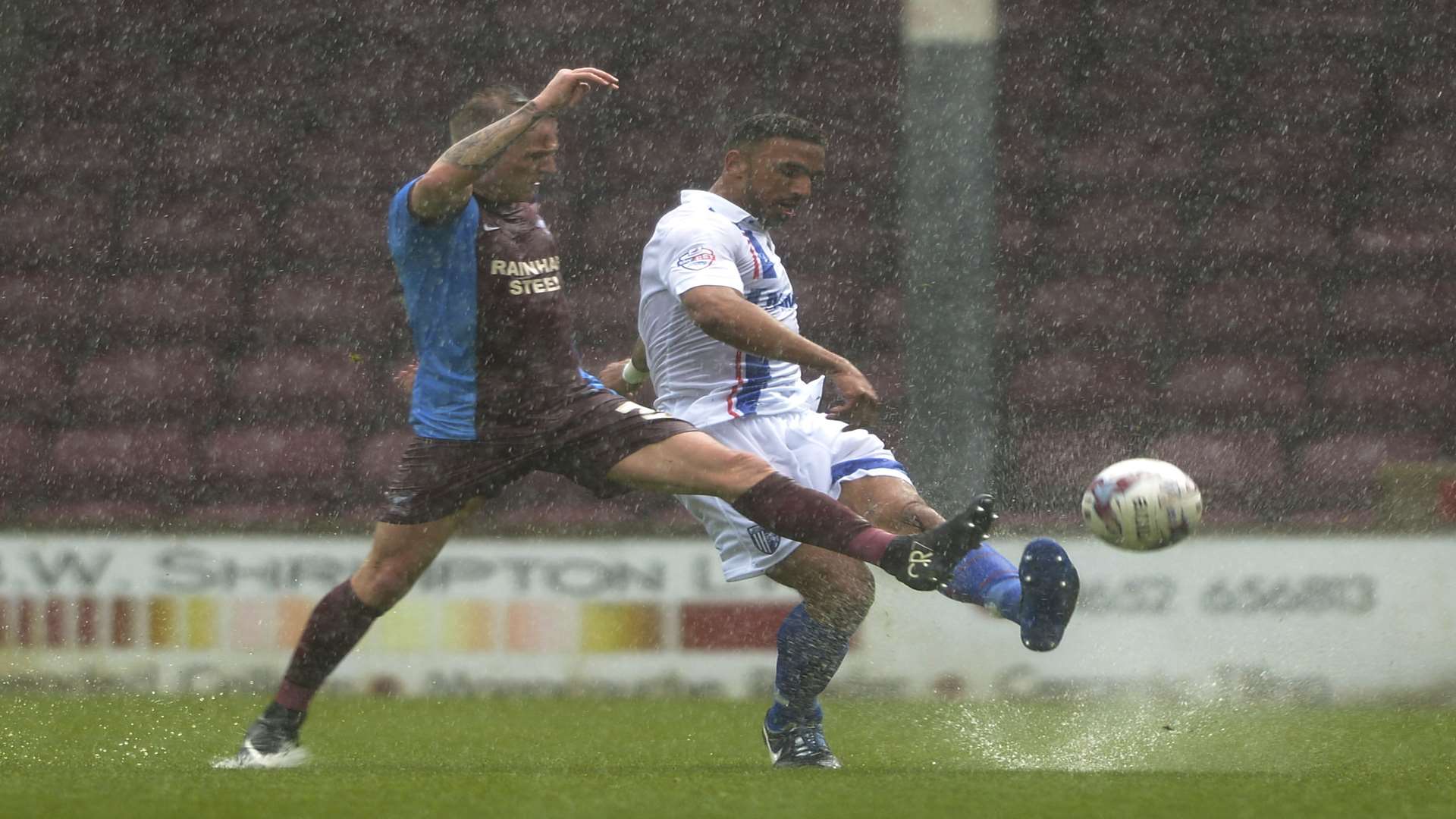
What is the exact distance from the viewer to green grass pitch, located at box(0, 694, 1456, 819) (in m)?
3.88

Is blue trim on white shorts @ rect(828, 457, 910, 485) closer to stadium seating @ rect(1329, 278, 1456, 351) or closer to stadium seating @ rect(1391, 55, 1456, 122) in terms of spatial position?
stadium seating @ rect(1329, 278, 1456, 351)

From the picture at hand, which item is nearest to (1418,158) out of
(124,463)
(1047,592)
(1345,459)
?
(1345,459)

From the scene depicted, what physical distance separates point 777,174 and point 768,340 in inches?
25.1

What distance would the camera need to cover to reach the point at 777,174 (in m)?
5.15

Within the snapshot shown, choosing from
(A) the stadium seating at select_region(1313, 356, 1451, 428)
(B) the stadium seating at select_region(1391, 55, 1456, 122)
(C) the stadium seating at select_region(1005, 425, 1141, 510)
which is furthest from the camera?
(B) the stadium seating at select_region(1391, 55, 1456, 122)

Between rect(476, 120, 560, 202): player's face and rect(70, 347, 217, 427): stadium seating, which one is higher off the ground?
rect(476, 120, 560, 202): player's face

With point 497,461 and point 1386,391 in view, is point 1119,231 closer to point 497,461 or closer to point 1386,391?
point 1386,391

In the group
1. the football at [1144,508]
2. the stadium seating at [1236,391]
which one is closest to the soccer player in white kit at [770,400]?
the football at [1144,508]

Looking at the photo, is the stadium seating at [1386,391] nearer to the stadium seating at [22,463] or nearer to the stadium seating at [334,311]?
the stadium seating at [334,311]

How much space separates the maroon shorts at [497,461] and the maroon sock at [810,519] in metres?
0.31

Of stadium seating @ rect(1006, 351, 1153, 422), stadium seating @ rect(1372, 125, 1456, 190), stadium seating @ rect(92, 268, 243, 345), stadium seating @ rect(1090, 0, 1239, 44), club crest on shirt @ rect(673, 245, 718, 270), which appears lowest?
stadium seating @ rect(1006, 351, 1153, 422)

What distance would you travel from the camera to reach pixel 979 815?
373 centimetres

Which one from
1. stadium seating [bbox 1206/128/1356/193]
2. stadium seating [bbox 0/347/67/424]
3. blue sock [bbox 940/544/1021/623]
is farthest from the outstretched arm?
stadium seating [bbox 1206/128/1356/193]

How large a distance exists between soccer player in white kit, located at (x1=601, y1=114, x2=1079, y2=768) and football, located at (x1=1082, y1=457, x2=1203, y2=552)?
24 cm
